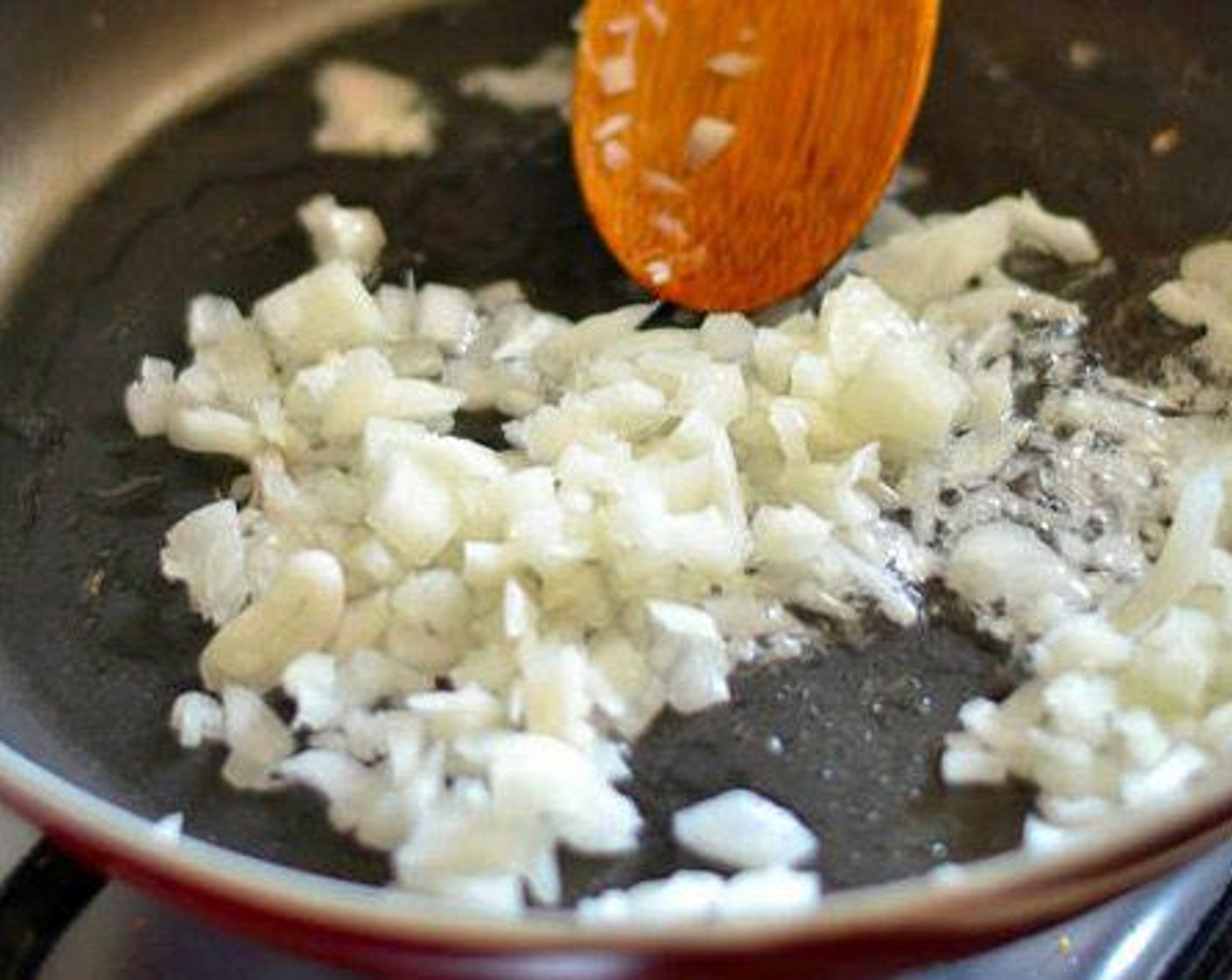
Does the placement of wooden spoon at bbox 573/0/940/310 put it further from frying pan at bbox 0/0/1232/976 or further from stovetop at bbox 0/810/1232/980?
stovetop at bbox 0/810/1232/980

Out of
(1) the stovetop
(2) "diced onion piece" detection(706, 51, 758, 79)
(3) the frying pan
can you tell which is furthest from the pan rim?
(2) "diced onion piece" detection(706, 51, 758, 79)

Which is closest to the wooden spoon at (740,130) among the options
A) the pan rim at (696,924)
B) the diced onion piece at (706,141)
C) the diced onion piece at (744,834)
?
the diced onion piece at (706,141)

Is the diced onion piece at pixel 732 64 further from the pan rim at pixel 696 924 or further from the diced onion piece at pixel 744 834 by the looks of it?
the pan rim at pixel 696 924

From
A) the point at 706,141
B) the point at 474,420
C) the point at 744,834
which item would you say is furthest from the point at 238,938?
the point at 706,141

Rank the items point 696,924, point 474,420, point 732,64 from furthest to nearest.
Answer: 1. point 732,64
2. point 474,420
3. point 696,924

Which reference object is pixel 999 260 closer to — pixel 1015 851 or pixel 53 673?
pixel 1015 851

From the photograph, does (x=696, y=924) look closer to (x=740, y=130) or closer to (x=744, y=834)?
(x=744, y=834)
